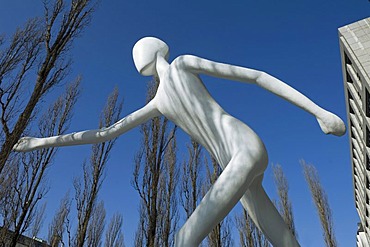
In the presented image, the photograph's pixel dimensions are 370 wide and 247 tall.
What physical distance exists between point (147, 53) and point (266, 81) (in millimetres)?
1024

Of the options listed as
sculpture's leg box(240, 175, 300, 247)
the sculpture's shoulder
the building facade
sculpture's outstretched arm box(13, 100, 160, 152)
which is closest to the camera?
sculpture's leg box(240, 175, 300, 247)

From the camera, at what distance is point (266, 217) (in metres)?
1.95

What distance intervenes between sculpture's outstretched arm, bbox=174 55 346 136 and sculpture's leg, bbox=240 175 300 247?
1.79 ft

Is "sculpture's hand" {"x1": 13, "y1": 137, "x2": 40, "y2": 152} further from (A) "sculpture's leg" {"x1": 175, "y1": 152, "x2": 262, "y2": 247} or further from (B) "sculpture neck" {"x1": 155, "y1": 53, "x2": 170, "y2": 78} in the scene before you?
(A) "sculpture's leg" {"x1": 175, "y1": 152, "x2": 262, "y2": 247}

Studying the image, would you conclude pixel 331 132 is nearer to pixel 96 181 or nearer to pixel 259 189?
pixel 259 189

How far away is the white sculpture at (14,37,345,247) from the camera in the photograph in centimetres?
177

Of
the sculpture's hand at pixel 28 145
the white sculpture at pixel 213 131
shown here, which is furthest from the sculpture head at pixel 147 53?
the sculpture's hand at pixel 28 145

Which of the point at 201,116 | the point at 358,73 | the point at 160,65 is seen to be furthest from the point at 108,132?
the point at 358,73

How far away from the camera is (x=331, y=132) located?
1.81 metres

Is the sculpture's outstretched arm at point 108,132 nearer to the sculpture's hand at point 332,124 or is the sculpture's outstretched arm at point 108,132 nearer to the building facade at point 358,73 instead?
the sculpture's hand at point 332,124

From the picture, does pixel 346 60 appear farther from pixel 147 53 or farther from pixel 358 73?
pixel 147 53

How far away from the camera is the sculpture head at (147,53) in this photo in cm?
249

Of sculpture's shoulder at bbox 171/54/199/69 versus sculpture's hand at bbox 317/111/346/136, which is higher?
sculpture's shoulder at bbox 171/54/199/69

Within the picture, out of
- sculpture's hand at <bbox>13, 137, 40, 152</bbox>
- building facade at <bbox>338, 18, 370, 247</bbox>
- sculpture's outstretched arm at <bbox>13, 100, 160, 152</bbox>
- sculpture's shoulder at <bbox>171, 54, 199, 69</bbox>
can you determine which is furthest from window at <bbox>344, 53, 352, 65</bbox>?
sculpture's hand at <bbox>13, 137, 40, 152</bbox>
